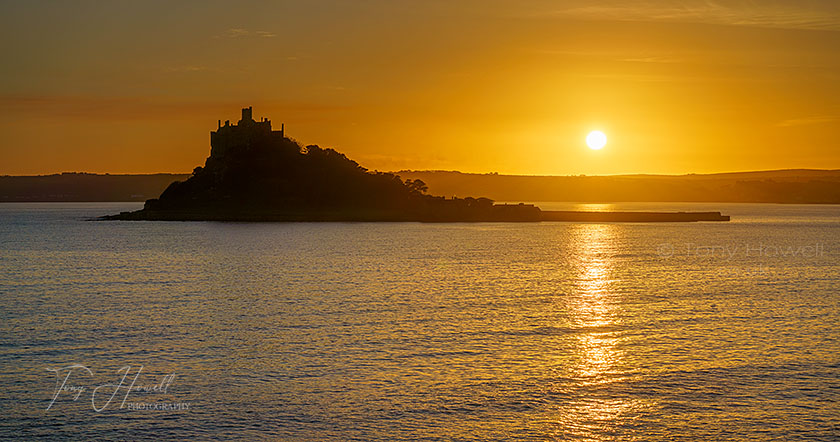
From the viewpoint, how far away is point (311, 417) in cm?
2323

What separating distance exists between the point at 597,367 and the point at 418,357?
682 cm

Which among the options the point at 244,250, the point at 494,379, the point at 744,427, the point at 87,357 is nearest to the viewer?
the point at 744,427

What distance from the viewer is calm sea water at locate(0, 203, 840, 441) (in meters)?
22.7

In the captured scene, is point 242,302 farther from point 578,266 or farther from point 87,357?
point 578,266

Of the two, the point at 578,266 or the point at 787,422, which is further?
the point at 578,266

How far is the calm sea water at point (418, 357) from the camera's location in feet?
74.5

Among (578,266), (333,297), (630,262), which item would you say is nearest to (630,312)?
(333,297)

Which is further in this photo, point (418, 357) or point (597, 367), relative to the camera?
point (418, 357)

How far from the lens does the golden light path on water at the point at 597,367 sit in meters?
22.6

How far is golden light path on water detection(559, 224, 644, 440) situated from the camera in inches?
890

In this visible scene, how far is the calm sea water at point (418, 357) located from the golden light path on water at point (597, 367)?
0.33ft

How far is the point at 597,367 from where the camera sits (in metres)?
29.1

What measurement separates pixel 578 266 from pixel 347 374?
5223 cm

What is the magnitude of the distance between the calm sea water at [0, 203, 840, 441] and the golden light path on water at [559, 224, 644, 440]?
0.33ft
